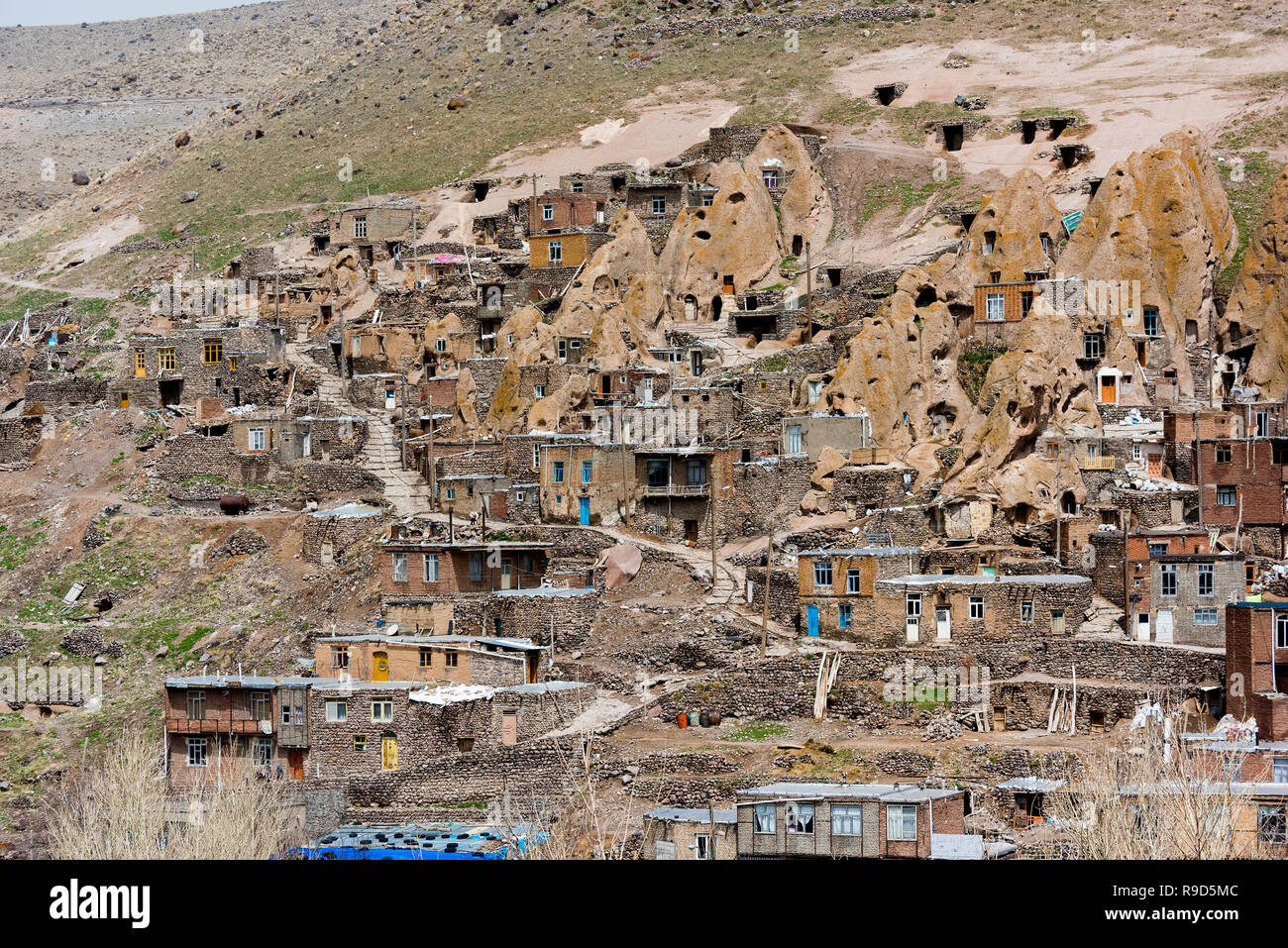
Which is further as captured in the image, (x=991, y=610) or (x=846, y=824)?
(x=991, y=610)

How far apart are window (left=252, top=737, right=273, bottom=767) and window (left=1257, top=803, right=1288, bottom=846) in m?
22.0

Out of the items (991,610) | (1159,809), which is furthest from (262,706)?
(1159,809)

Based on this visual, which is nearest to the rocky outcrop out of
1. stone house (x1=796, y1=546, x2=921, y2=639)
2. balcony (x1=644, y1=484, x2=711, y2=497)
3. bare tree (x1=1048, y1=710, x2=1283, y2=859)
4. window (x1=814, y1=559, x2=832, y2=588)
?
balcony (x1=644, y1=484, x2=711, y2=497)

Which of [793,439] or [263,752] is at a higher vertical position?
[793,439]

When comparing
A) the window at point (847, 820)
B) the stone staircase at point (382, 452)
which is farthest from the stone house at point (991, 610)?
the stone staircase at point (382, 452)

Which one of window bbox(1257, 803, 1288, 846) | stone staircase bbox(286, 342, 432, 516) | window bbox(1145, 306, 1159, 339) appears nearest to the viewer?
window bbox(1257, 803, 1288, 846)

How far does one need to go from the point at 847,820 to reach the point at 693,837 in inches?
119

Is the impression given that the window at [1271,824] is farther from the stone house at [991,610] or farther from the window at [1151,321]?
the window at [1151,321]

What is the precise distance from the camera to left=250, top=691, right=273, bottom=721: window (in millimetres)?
44688

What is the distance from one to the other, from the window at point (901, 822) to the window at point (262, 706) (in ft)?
54.7

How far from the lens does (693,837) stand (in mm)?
35156

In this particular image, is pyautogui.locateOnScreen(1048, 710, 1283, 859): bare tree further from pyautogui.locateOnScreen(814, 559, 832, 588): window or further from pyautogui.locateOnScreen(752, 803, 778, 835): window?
pyautogui.locateOnScreen(814, 559, 832, 588): window

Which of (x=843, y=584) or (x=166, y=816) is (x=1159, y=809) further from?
(x=166, y=816)

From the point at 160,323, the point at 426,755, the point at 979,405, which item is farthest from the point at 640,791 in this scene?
the point at 160,323
